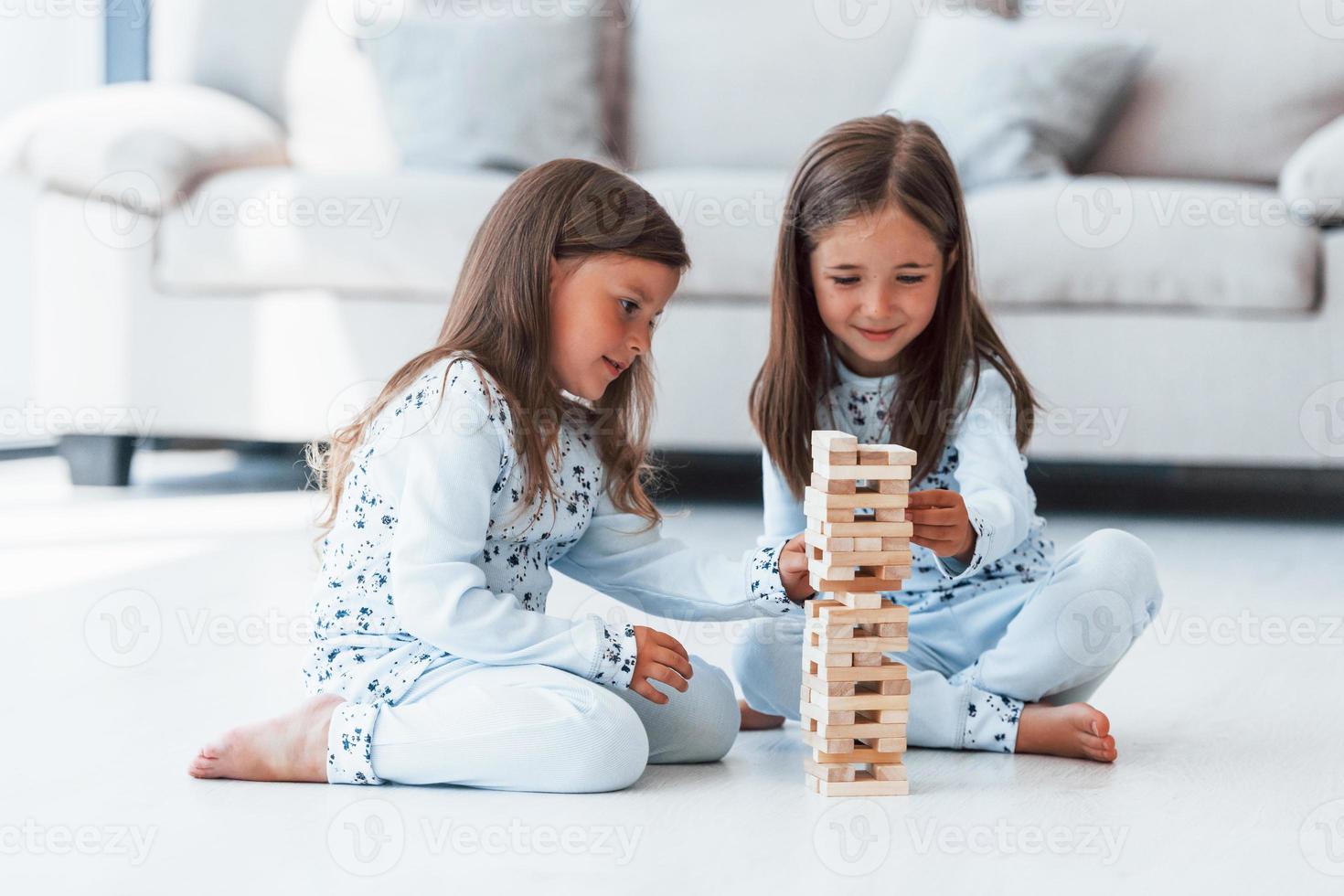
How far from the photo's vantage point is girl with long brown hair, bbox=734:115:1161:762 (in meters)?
1.29

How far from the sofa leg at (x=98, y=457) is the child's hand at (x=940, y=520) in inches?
75.9

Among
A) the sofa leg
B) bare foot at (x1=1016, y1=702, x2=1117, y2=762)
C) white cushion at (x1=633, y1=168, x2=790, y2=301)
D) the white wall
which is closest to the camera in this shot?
bare foot at (x1=1016, y1=702, x2=1117, y2=762)

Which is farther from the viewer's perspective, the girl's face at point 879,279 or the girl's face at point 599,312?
the girl's face at point 879,279

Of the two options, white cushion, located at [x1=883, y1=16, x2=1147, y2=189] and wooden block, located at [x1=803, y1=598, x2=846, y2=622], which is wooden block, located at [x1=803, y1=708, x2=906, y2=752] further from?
white cushion, located at [x1=883, y1=16, x2=1147, y2=189]

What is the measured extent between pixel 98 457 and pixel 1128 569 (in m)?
2.03

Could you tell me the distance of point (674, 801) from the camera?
1.12 metres

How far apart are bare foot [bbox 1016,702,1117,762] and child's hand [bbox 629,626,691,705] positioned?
0.31 m

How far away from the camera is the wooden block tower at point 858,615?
111 cm

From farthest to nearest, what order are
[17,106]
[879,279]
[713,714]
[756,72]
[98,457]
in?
[17,106] < [756,72] < [98,457] < [879,279] < [713,714]

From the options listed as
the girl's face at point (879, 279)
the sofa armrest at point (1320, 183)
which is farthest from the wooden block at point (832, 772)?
the sofa armrest at point (1320, 183)

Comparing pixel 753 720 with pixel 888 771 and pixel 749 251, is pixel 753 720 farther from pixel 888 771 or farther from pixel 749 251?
pixel 749 251

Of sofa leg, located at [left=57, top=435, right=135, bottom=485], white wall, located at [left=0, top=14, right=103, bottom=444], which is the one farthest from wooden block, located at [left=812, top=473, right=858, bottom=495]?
white wall, located at [left=0, top=14, right=103, bottom=444]

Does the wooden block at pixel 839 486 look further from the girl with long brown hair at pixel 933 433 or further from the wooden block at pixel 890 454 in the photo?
the girl with long brown hair at pixel 933 433

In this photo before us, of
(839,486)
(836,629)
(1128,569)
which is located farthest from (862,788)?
(1128,569)
